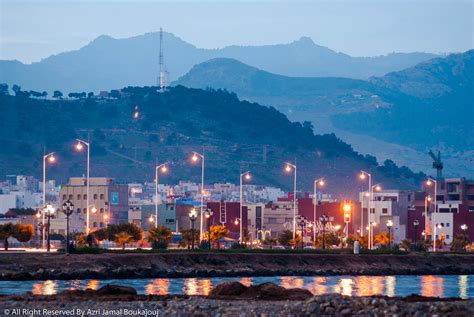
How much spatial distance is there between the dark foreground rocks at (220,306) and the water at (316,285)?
13.1m

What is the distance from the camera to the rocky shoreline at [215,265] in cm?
6875

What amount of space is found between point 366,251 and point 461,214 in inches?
1888

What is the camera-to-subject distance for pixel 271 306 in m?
38.0

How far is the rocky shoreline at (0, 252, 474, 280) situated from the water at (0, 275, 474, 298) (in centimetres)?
181

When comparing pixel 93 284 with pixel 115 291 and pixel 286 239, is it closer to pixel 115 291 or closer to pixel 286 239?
pixel 115 291

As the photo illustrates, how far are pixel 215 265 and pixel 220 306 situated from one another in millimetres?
42594

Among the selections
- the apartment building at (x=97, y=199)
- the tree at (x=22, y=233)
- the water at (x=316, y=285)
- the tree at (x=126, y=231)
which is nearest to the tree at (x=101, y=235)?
the tree at (x=126, y=231)

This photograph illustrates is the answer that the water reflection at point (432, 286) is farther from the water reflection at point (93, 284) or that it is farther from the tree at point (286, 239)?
the tree at point (286, 239)

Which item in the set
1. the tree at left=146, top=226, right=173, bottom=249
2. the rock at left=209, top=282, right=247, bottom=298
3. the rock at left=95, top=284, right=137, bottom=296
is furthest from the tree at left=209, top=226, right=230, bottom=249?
the rock at left=95, top=284, right=137, bottom=296

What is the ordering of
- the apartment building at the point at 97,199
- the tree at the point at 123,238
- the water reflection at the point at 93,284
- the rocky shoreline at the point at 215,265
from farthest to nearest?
1. the apartment building at the point at 97,199
2. the tree at the point at 123,238
3. the rocky shoreline at the point at 215,265
4. the water reflection at the point at 93,284

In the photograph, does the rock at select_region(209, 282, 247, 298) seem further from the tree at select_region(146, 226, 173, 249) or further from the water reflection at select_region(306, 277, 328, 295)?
the tree at select_region(146, 226, 173, 249)

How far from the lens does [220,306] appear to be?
38094 mm

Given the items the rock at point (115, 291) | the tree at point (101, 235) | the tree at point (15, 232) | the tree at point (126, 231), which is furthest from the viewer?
the tree at point (101, 235)

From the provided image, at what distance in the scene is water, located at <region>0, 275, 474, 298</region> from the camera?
59406 mm
